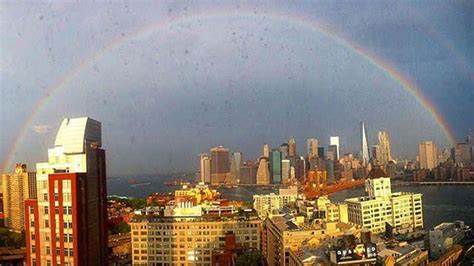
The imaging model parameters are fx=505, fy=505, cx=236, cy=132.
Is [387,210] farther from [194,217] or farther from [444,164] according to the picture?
[194,217]

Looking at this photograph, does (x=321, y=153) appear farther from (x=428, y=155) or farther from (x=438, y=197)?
(x=438, y=197)

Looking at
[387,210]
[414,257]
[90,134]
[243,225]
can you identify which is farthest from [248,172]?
[90,134]

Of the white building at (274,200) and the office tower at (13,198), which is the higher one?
the office tower at (13,198)

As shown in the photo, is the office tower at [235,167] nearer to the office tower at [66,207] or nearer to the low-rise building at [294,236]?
the low-rise building at [294,236]

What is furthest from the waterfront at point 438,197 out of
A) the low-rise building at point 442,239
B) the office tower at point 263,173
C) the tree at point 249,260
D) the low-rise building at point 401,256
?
the low-rise building at point 401,256

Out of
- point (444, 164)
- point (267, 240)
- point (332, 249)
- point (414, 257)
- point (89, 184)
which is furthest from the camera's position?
point (444, 164)

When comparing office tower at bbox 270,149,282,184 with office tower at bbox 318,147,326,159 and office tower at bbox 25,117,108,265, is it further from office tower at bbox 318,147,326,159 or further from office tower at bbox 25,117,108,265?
office tower at bbox 25,117,108,265

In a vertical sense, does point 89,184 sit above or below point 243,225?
above
